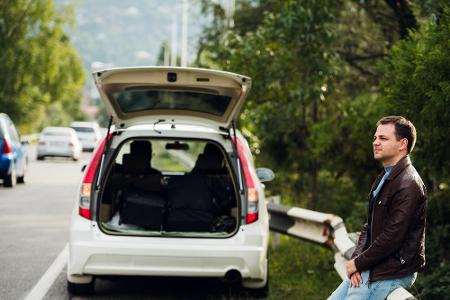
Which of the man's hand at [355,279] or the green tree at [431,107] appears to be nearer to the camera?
the man's hand at [355,279]

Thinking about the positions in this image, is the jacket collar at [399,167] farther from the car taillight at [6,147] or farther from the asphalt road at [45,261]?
the car taillight at [6,147]

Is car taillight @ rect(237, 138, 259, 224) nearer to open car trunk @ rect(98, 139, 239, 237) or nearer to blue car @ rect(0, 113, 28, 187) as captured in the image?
open car trunk @ rect(98, 139, 239, 237)

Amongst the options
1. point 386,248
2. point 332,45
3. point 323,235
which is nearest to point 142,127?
point 323,235

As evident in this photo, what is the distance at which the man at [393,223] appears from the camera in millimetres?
4688

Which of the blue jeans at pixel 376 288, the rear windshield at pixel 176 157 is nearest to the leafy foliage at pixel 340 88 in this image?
the rear windshield at pixel 176 157

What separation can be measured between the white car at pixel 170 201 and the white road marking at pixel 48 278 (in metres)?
0.36

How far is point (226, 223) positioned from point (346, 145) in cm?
530

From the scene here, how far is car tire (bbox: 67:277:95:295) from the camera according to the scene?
802 centimetres

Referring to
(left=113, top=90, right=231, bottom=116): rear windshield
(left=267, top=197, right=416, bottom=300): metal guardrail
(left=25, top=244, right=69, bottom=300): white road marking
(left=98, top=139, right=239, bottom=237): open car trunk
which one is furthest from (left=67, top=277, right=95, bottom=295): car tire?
(left=267, top=197, right=416, bottom=300): metal guardrail

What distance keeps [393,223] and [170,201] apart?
430 cm

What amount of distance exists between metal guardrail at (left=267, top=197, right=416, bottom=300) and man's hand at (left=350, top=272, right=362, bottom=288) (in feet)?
7.48

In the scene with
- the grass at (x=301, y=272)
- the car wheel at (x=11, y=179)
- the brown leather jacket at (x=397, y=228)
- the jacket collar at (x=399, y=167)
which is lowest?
the car wheel at (x=11, y=179)

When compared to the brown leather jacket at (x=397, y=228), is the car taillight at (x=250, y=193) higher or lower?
lower

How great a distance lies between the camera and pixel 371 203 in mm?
4906
